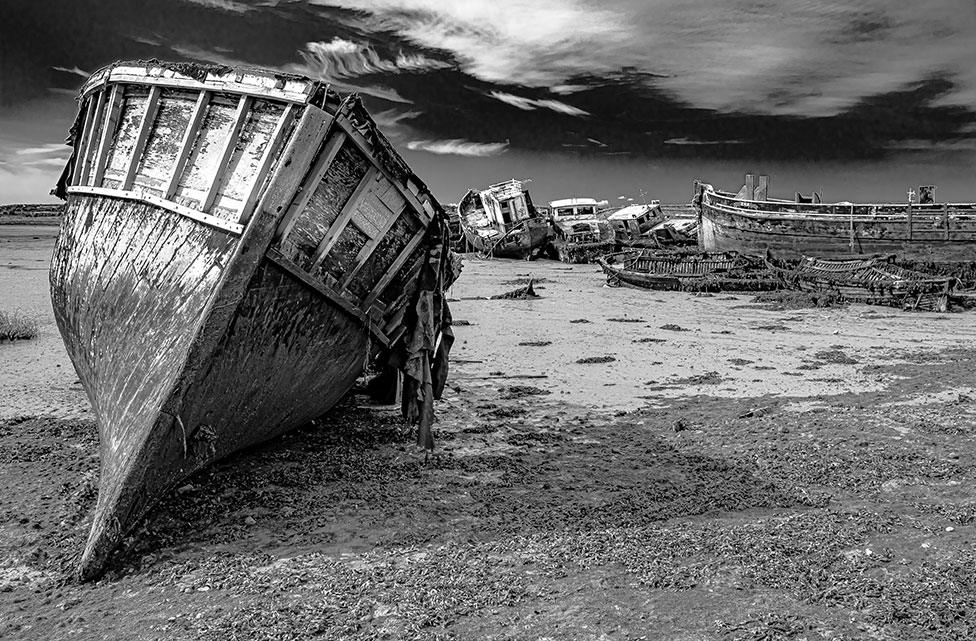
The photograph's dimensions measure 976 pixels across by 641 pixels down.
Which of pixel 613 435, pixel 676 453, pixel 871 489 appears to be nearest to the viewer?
pixel 871 489

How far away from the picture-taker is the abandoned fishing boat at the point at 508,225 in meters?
33.7

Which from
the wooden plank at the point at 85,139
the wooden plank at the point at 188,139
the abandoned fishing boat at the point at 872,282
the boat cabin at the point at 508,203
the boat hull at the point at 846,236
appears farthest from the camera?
the boat cabin at the point at 508,203

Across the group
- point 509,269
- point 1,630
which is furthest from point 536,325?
point 509,269

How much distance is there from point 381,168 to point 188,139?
4.44 feet

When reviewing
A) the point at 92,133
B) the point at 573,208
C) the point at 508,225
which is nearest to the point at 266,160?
the point at 92,133

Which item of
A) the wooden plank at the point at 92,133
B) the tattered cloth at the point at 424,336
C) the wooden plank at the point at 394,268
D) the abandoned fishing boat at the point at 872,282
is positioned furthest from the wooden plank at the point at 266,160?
the abandoned fishing boat at the point at 872,282

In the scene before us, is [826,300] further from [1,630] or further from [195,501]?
[1,630]

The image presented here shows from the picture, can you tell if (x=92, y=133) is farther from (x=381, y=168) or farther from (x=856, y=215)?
(x=856, y=215)

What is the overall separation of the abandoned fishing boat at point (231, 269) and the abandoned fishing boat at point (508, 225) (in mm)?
27555

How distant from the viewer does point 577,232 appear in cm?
3609

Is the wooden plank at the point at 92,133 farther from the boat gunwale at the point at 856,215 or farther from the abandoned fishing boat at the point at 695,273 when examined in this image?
the boat gunwale at the point at 856,215

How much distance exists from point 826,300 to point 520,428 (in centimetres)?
1272

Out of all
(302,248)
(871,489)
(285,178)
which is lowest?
(871,489)

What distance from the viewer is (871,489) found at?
5289mm
